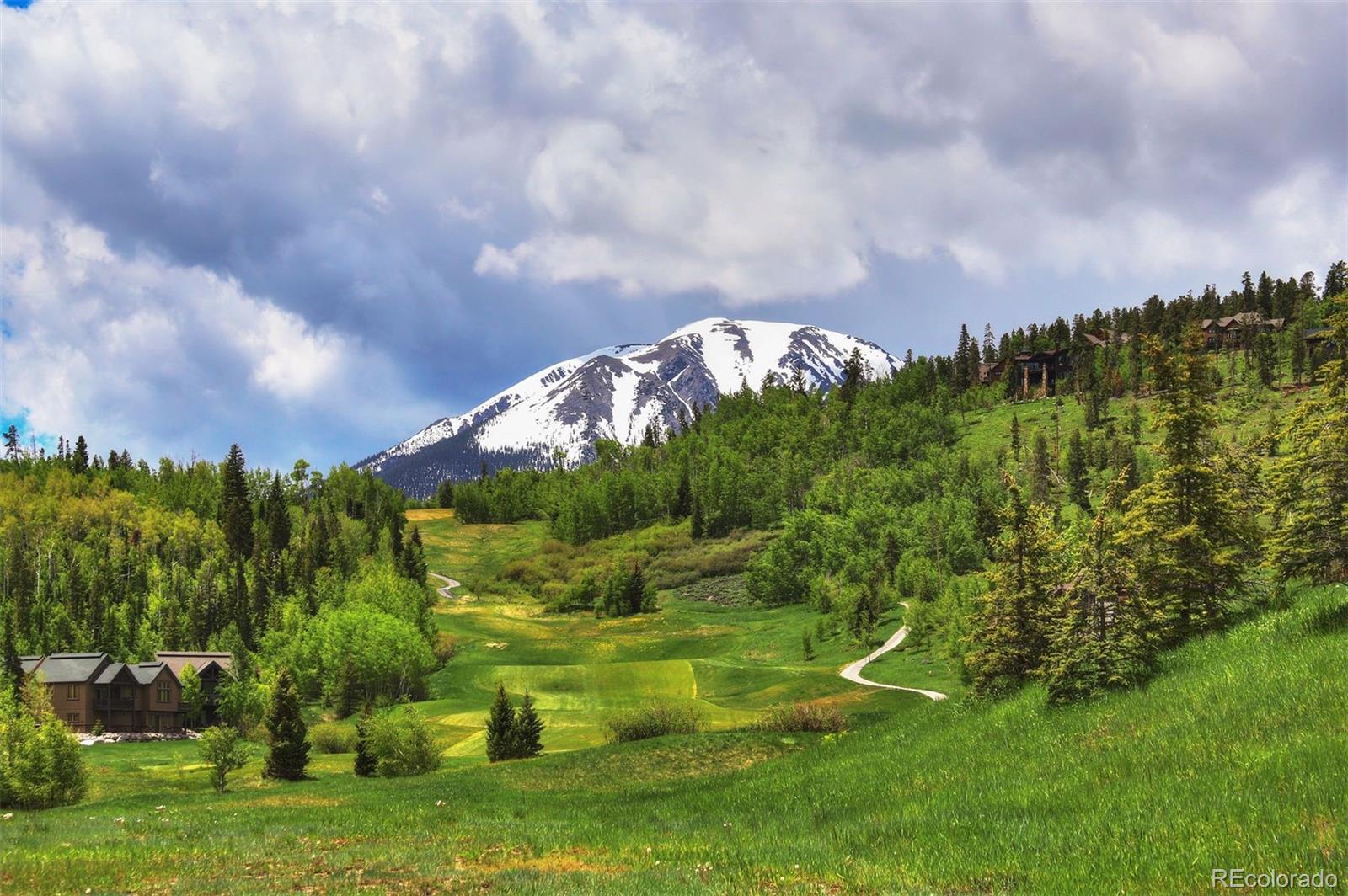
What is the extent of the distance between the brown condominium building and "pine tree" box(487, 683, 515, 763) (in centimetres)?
7691

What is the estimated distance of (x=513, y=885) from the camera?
13.0m

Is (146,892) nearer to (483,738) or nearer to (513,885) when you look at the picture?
(513,885)

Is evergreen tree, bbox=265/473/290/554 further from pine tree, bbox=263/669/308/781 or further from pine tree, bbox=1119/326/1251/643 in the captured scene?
pine tree, bbox=1119/326/1251/643

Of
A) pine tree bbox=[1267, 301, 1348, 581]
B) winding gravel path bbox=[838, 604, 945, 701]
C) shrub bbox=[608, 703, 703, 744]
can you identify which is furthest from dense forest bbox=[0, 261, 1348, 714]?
shrub bbox=[608, 703, 703, 744]

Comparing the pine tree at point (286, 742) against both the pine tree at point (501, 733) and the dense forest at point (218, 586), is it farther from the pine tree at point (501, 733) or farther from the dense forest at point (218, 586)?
the dense forest at point (218, 586)

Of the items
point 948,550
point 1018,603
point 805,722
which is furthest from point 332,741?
point 948,550

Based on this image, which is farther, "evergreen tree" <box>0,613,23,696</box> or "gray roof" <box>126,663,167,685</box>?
"gray roof" <box>126,663,167,685</box>

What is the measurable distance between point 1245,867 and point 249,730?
4317 inches

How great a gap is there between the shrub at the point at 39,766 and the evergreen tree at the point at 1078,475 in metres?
131

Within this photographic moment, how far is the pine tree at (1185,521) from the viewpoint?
30484 millimetres
